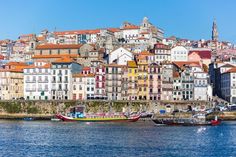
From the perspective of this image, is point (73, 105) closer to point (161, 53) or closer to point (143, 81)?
point (143, 81)

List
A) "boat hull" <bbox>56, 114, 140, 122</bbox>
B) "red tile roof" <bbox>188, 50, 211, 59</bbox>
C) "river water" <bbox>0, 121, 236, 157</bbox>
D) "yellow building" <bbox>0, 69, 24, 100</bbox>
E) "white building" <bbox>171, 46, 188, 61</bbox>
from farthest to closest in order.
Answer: "red tile roof" <bbox>188, 50, 211, 59</bbox>
"white building" <bbox>171, 46, 188, 61</bbox>
"yellow building" <bbox>0, 69, 24, 100</bbox>
"boat hull" <bbox>56, 114, 140, 122</bbox>
"river water" <bbox>0, 121, 236, 157</bbox>

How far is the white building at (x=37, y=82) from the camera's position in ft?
360

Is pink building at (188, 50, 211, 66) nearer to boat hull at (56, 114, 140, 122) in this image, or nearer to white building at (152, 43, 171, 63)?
white building at (152, 43, 171, 63)

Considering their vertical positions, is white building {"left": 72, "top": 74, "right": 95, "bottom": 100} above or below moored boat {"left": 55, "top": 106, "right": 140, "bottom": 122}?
above

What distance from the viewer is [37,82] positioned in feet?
362

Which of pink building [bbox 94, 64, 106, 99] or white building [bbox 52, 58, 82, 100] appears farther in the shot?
white building [bbox 52, 58, 82, 100]

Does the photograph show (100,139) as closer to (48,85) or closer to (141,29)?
(48,85)

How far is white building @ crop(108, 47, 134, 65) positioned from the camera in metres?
117

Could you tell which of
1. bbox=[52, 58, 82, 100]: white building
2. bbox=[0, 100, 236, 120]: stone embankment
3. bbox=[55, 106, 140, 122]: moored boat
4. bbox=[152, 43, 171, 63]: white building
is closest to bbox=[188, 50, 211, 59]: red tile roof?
bbox=[152, 43, 171, 63]: white building

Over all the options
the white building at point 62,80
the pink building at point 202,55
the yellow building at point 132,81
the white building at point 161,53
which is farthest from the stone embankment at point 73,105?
the pink building at point 202,55

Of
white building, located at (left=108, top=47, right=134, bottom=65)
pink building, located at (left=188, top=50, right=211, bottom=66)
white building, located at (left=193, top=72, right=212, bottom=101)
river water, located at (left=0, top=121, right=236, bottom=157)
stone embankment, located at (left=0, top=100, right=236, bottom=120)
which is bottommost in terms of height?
river water, located at (left=0, top=121, right=236, bottom=157)

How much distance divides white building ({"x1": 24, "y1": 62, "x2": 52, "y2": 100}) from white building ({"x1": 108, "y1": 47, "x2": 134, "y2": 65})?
1523 centimetres

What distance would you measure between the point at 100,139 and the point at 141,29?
101963mm

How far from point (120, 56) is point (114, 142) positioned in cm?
6045
